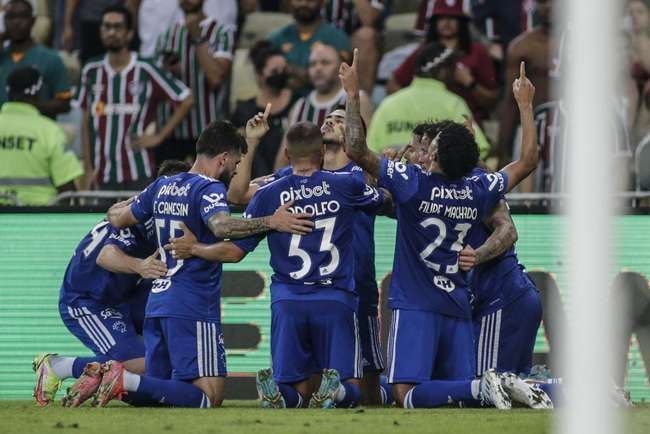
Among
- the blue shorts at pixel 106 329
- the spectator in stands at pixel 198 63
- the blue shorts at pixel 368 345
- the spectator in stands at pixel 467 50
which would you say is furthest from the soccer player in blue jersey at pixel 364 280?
the spectator in stands at pixel 198 63

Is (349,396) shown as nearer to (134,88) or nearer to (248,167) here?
(248,167)

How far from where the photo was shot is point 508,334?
972 cm

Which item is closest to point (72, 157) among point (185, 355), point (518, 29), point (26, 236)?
point (26, 236)

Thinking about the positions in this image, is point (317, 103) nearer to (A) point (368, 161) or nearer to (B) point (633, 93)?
(B) point (633, 93)

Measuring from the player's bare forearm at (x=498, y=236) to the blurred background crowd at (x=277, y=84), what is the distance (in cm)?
256

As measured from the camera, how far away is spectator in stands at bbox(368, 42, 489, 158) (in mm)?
12297

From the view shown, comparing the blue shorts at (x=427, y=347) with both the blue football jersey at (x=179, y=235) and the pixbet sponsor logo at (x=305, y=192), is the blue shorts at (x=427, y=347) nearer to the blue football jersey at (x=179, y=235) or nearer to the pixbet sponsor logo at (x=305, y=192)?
the pixbet sponsor logo at (x=305, y=192)

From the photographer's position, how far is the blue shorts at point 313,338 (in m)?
9.11

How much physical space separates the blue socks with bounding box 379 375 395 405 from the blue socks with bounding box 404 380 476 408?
812 mm

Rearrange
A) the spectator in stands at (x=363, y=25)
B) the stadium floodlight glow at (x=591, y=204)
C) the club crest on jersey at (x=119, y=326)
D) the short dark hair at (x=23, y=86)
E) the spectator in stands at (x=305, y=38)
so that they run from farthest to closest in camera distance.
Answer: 1. the spectator in stands at (x=363, y=25)
2. the spectator in stands at (x=305, y=38)
3. the short dark hair at (x=23, y=86)
4. the club crest on jersey at (x=119, y=326)
5. the stadium floodlight glow at (x=591, y=204)

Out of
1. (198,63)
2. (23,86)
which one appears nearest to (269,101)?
(198,63)

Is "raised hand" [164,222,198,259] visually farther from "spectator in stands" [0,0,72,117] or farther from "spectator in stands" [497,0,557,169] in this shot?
"spectator in stands" [497,0,557,169]

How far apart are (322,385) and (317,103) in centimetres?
448

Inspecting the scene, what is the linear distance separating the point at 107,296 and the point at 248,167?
124cm
